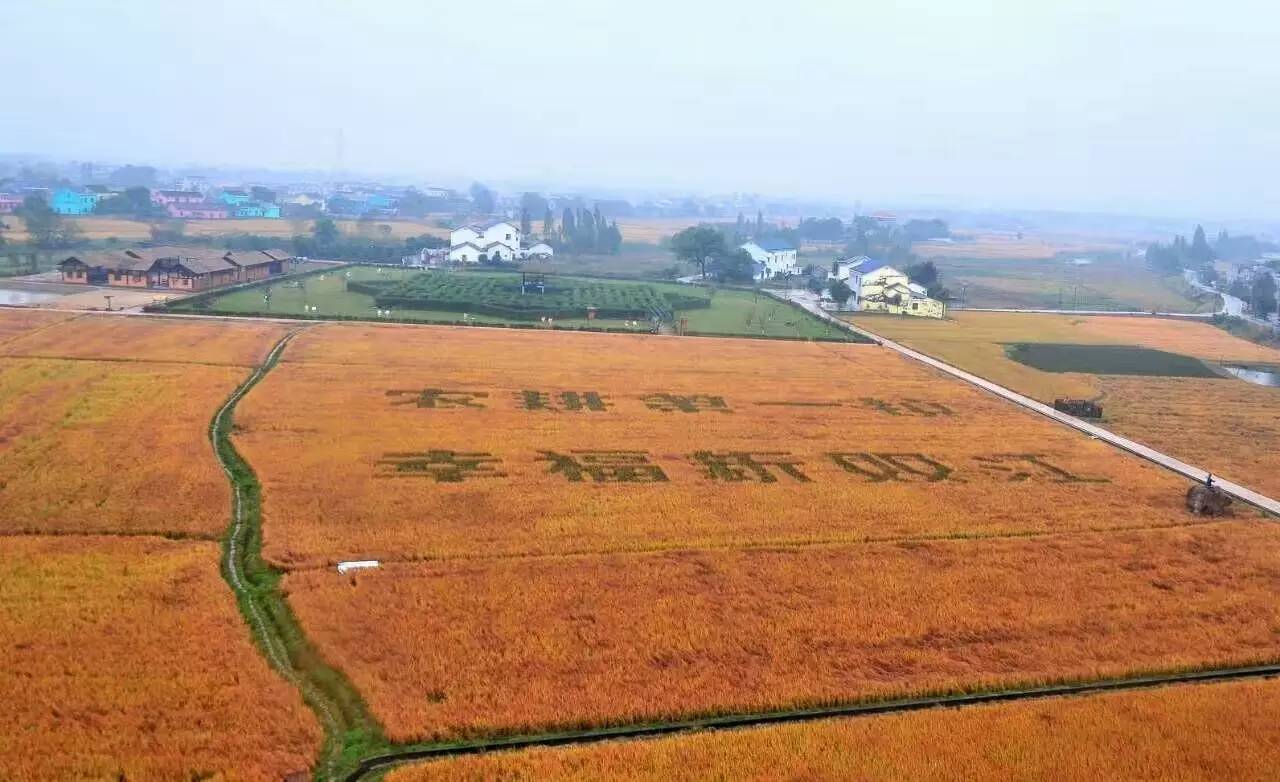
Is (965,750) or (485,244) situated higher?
(485,244)

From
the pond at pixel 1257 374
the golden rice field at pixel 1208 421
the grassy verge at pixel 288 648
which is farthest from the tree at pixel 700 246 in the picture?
the grassy verge at pixel 288 648

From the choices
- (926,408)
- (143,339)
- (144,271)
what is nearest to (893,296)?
(926,408)

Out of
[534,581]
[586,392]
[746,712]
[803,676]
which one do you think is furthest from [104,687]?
[586,392]

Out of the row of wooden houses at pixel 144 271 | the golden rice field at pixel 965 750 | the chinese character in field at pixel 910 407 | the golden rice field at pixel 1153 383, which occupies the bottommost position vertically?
the golden rice field at pixel 965 750

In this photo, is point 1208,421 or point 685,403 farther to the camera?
point 1208,421

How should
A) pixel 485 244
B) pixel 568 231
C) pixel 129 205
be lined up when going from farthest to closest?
pixel 568 231 → pixel 129 205 → pixel 485 244

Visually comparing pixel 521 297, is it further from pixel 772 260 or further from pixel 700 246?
pixel 772 260

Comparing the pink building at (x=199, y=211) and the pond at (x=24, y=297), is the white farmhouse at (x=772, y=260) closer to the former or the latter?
the pond at (x=24, y=297)

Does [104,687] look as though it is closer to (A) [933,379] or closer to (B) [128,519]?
(B) [128,519]
